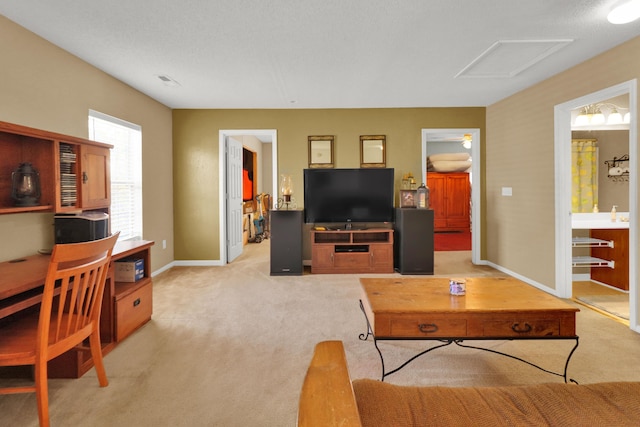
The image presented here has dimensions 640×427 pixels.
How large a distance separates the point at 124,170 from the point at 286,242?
2248 millimetres

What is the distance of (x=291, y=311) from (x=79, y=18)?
302 centimetres

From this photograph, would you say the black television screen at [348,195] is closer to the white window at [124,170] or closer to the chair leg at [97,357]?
the white window at [124,170]

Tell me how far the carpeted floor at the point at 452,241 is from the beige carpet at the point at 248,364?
371 cm

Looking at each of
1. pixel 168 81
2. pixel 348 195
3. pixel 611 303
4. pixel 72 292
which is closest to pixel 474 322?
pixel 72 292

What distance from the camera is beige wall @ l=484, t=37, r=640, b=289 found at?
3.46 m

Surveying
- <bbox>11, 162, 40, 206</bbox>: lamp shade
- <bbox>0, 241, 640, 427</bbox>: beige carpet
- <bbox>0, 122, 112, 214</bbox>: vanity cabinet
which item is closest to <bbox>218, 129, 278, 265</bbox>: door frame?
<bbox>0, 241, 640, 427</bbox>: beige carpet

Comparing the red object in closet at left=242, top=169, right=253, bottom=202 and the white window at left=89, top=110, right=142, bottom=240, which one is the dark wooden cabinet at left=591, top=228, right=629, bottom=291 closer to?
the white window at left=89, top=110, right=142, bottom=240

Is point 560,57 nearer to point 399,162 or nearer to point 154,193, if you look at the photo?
point 399,162

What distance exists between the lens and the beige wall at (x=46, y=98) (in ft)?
8.63

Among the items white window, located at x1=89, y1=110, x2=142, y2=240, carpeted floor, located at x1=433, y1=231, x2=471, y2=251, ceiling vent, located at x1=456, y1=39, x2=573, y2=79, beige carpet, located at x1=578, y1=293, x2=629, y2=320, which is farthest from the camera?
carpeted floor, located at x1=433, y1=231, x2=471, y2=251

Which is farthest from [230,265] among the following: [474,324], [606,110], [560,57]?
[606,110]

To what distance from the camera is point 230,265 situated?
560cm

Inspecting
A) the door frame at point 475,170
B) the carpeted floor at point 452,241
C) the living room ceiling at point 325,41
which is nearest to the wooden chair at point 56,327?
the living room ceiling at point 325,41

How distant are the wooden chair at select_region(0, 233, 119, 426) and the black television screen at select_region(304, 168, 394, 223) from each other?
3434 millimetres
